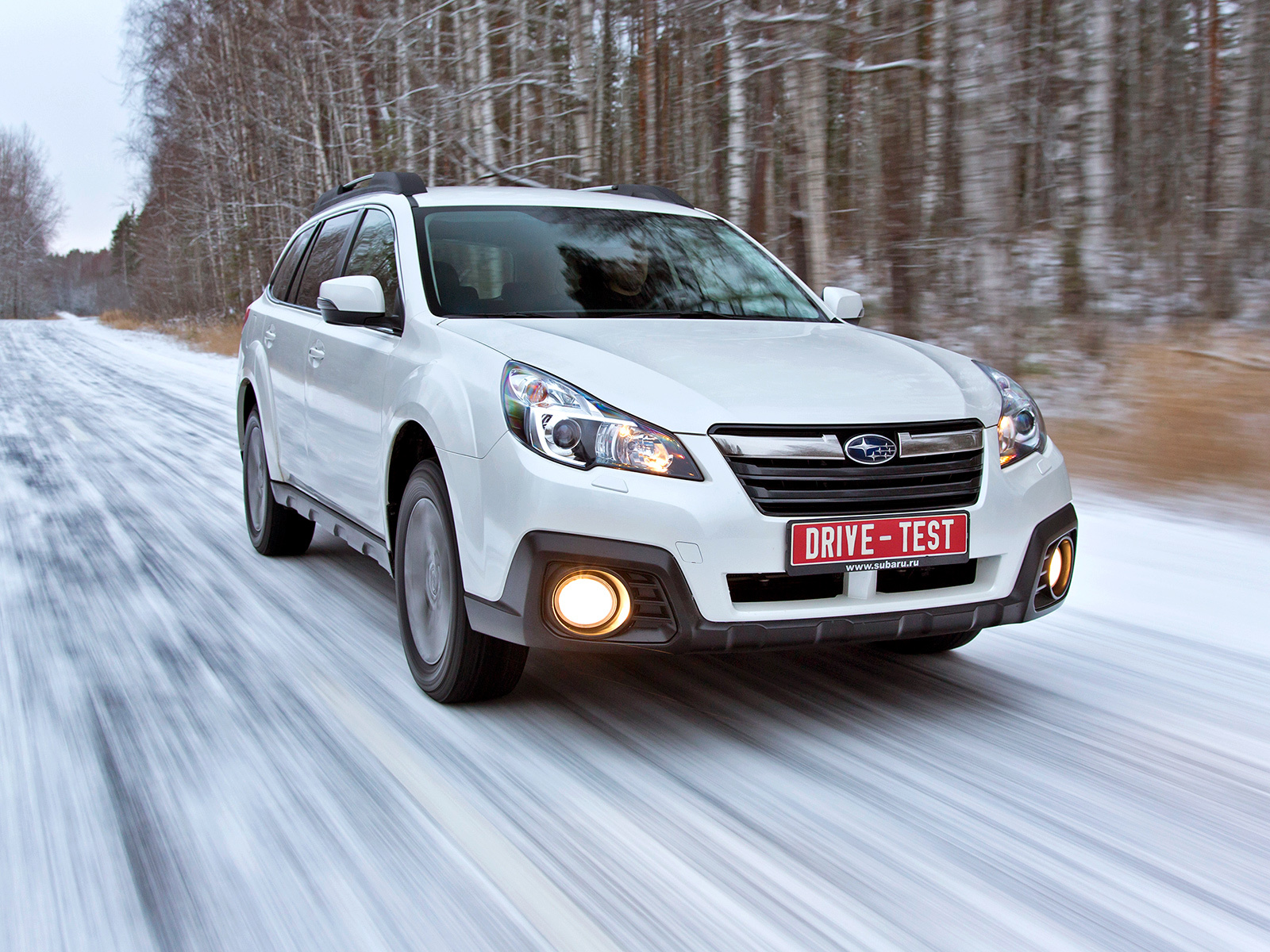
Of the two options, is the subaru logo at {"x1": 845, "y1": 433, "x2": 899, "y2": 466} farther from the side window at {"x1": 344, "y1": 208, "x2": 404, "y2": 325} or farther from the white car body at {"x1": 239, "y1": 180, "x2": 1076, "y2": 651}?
the side window at {"x1": 344, "y1": 208, "x2": 404, "y2": 325}

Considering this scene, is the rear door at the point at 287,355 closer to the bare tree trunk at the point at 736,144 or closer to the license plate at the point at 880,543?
the license plate at the point at 880,543

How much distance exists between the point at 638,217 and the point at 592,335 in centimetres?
126

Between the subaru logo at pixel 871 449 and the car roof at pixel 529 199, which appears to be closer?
the subaru logo at pixel 871 449

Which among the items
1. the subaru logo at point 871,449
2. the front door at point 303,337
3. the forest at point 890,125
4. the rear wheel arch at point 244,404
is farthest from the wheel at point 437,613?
the forest at point 890,125

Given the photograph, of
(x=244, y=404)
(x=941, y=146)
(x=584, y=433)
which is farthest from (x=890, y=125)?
(x=584, y=433)

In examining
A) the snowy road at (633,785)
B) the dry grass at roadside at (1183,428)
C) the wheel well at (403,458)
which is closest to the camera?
the snowy road at (633,785)

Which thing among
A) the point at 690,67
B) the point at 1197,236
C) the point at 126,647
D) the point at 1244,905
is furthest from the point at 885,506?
the point at 690,67

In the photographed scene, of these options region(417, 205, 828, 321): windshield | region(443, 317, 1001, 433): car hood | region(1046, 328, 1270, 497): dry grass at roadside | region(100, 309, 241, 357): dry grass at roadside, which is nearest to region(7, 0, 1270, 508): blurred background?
region(1046, 328, 1270, 497): dry grass at roadside

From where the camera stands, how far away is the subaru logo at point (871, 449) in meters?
3.22

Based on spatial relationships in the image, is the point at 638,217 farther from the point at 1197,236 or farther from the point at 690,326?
→ the point at 1197,236

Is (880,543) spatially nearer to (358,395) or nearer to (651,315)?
(651,315)

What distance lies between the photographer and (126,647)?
4.42 m

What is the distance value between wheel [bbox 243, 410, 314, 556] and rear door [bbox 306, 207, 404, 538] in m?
0.91

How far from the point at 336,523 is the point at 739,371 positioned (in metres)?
2.03
